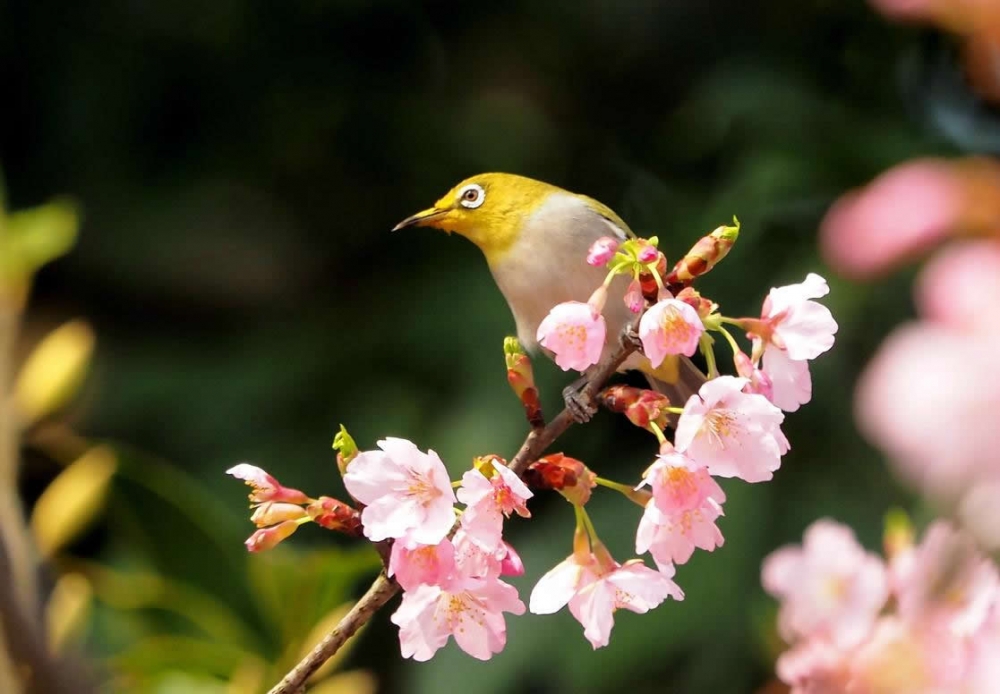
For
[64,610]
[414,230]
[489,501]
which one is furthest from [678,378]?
[414,230]

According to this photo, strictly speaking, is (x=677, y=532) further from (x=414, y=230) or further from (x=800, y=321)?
(x=414, y=230)

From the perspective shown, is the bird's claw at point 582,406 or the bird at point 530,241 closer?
the bird's claw at point 582,406

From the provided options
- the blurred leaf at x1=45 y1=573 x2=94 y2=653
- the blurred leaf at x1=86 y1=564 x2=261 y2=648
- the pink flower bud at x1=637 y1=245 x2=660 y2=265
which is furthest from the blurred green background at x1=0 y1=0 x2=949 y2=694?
the pink flower bud at x1=637 y1=245 x2=660 y2=265

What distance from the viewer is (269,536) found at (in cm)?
25

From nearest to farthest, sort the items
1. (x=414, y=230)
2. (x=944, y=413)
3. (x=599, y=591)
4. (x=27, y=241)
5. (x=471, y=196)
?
1. (x=944, y=413)
2. (x=599, y=591)
3. (x=471, y=196)
4. (x=27, y=241)
5. (x=414, y=230)

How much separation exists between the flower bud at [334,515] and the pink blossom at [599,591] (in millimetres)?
45

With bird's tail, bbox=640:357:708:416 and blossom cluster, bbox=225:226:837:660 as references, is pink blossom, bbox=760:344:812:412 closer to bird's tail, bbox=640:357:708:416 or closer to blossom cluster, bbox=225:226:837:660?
blossom cluster, bbox=225:226:837:660

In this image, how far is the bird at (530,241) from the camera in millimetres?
364

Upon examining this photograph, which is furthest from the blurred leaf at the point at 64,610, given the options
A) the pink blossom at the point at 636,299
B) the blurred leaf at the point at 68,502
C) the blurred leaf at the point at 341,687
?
the pink blossom at the point at 636,299

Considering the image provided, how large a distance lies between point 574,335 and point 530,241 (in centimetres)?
13

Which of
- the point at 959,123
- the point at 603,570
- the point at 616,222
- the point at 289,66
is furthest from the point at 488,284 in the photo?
the point at 603,570

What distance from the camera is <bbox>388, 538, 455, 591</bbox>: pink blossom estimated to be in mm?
227

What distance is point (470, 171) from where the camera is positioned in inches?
37.3

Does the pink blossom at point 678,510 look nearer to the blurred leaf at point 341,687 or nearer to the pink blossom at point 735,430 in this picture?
the pink blossom at point 735,430
